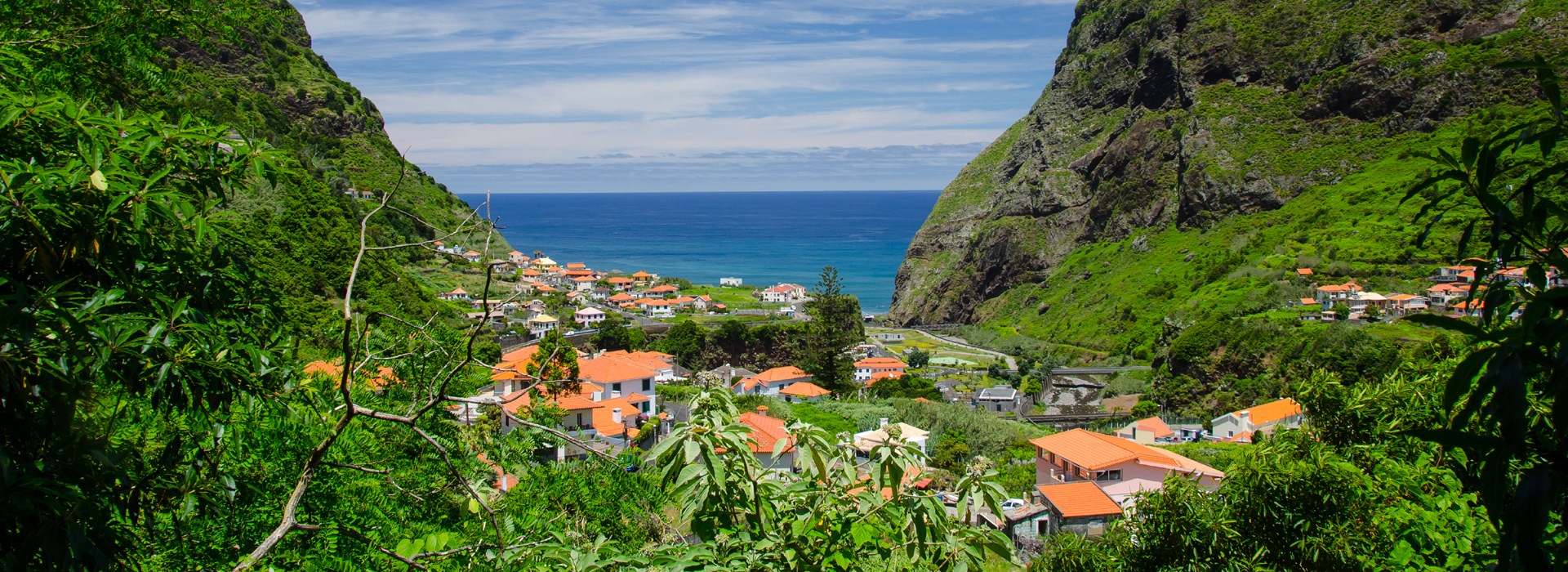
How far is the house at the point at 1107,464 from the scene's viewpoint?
2019 cm

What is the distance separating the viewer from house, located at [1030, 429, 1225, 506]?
20.2 m

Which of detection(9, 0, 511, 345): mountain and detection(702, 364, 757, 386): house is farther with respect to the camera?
detection(702, 364, 757, 386): house

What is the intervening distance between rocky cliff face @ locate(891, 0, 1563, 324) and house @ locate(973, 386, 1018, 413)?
1223 inches

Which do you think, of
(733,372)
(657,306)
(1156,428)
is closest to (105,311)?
(1156,428)

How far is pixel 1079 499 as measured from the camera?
59.4ft

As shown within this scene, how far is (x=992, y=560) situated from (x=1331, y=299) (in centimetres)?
3650

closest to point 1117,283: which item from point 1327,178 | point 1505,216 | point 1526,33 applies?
point 1327,178

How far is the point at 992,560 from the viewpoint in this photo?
14.4 metres

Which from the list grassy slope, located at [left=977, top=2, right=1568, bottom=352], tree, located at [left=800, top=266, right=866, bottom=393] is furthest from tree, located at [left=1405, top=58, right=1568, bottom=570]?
grassy slope, located at [left=977, top=2, right=1568, bottom=352]

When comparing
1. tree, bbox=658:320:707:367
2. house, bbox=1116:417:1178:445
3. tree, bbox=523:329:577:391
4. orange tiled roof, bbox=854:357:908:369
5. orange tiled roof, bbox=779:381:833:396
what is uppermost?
tree, bbox=523:329:577:391

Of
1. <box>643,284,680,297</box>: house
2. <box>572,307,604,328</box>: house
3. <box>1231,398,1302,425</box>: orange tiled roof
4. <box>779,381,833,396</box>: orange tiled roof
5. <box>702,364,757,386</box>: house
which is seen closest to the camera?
<box>1231,398,1302,425</box>: orange tiled roof

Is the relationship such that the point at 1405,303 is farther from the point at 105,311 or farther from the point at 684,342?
the point at 105,311

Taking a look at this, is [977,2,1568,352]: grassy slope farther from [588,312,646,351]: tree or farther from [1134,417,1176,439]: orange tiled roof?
[588,312,646,351]: tree

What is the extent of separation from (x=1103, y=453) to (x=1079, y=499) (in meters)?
3.70
